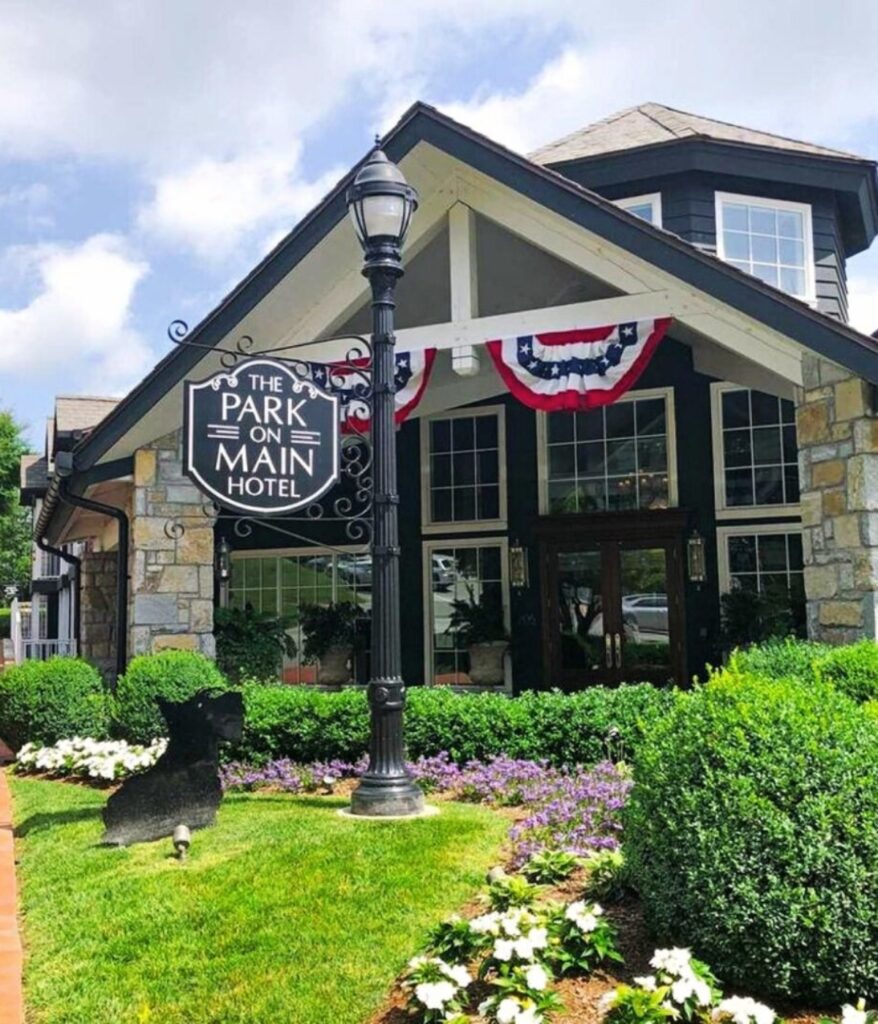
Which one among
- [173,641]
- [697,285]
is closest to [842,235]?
[697,285]

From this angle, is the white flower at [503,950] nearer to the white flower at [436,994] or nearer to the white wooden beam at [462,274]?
the white flower at [436,994]

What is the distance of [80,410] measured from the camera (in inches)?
718

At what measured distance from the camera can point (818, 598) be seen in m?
7.98

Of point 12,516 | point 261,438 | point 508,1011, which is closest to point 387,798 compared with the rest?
point 261,438

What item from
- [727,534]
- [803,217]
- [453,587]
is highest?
[803,217]

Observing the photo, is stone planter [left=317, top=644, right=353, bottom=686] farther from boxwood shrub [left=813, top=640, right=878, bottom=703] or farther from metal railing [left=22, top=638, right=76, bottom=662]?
boxwood shrub [left=813, top=640, right=878, bottom=703]

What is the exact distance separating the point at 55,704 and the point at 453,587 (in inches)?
203

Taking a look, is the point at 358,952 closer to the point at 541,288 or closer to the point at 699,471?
the point at 541,288

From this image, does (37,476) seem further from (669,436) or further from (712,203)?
(712,203)

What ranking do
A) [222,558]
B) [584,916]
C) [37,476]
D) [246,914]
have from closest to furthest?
[584,916] → [246,914] → [222,558] → [37,476]

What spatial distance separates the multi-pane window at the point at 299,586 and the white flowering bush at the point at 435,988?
33.2 ft

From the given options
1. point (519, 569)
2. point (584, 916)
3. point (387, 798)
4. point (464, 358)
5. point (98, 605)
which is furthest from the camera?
point (98, 605)

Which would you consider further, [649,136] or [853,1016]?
[649,136]

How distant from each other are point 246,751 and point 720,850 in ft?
18.2
